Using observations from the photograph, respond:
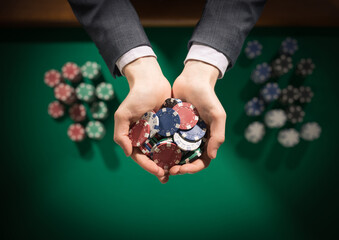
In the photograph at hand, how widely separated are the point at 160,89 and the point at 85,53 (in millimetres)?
958

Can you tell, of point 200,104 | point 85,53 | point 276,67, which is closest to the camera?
point 200,104

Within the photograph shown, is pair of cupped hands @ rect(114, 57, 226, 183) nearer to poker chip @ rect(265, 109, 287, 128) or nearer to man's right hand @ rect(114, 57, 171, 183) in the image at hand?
man's right hand @ rect(114, 57, 171, 183)

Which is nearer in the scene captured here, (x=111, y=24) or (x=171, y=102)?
(x=111, y=24)

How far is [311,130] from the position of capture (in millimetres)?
2127

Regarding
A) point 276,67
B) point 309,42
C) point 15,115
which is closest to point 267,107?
point 276,67

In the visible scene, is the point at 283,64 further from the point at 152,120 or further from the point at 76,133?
the point at 76,133

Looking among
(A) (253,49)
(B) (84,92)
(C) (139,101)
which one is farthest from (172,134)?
(A) (253,49)

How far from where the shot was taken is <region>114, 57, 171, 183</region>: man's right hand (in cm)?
149

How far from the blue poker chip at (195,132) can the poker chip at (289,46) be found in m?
1.04

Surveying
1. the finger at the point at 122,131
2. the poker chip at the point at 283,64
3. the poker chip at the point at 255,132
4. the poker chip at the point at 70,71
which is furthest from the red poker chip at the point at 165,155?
the poker chip at the point at 283,64

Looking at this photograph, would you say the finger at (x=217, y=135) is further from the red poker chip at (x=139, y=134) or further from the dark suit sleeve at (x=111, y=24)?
the dark suit sleeve at (x=111, y=24)

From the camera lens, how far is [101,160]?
222cm

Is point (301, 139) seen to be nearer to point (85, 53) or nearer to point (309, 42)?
point (309, 42)

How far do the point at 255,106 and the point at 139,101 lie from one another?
1.07 metres
